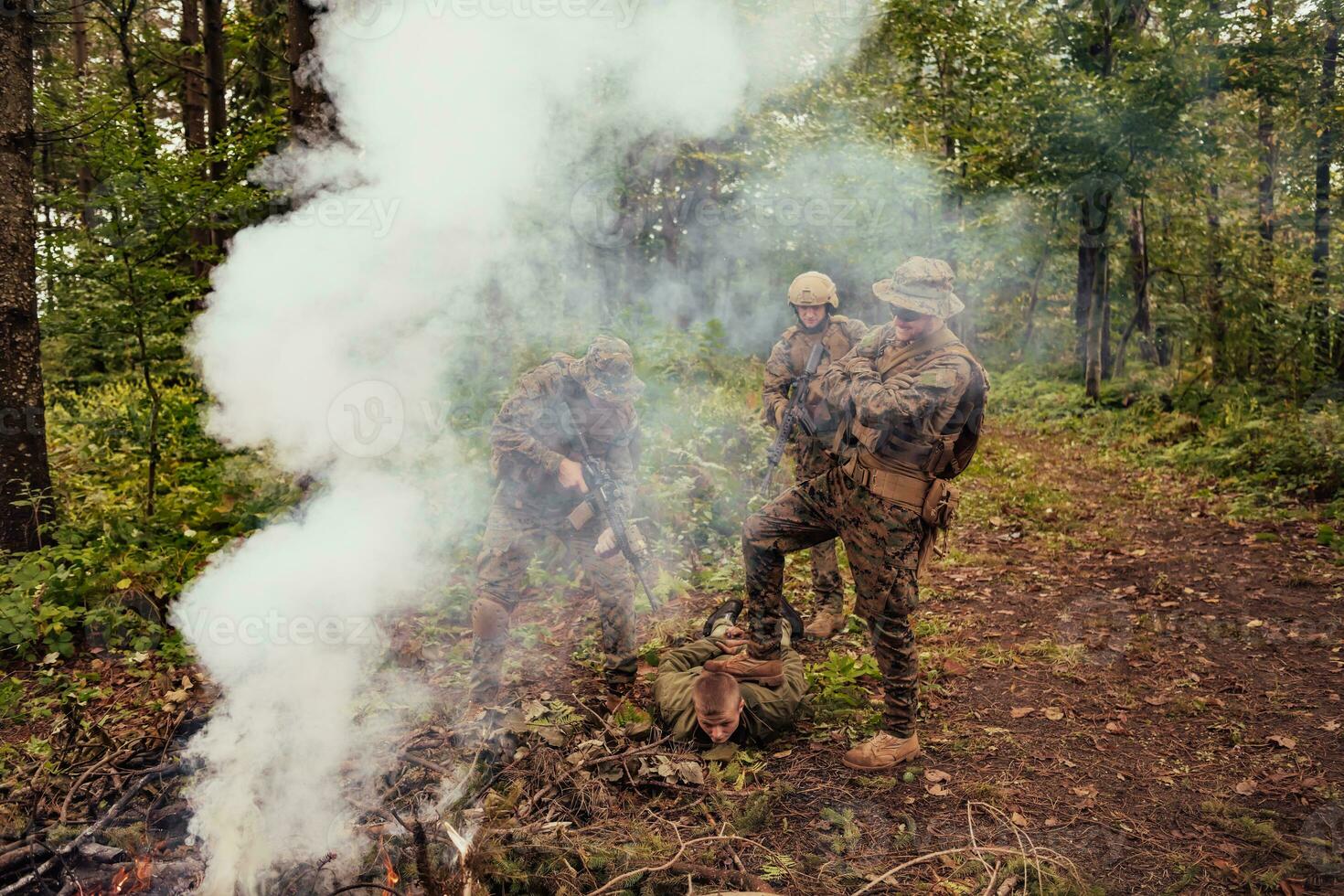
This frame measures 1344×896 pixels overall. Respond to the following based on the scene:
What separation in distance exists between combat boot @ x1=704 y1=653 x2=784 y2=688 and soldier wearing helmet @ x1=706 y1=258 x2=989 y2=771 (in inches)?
22.2

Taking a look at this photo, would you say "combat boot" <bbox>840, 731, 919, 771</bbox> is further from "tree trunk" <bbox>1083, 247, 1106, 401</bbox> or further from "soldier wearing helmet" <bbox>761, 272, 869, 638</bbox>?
"tree trunk" <bbox>1083, 247, 1106, 401</bbox>

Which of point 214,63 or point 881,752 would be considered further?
point 214,63

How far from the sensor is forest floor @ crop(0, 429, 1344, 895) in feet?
10.3

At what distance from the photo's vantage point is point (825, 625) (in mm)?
5629

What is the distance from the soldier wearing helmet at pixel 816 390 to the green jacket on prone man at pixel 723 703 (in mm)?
1245

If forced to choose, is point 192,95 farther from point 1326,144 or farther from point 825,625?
point 1326,144

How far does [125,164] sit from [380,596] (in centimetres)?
382

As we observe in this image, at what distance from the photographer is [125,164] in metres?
5.88

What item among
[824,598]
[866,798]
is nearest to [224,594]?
[866,798]

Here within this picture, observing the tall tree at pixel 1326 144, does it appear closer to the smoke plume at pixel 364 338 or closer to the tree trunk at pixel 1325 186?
the tree trunk at pixel 1325 186

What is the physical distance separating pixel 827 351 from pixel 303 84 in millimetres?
4253

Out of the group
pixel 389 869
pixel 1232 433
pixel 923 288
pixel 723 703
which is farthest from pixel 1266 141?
pixel 389 869

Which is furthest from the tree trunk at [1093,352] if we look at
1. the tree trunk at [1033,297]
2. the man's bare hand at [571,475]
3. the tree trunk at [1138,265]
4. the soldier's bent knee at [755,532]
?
the man's bare hand at [571,475]

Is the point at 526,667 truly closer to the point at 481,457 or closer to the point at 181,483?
the point at 481,457
